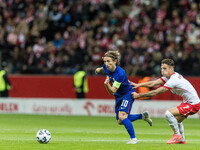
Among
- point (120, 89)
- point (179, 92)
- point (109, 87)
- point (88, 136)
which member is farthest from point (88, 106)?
point (109, 87)

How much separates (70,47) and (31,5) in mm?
4831

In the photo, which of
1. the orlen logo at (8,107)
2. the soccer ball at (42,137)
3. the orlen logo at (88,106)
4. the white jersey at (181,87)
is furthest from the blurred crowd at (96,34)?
the soccer ball at (42,137)

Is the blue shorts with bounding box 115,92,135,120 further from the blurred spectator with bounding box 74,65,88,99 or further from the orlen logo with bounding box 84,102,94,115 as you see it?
the blurred spectator with bounding box 74,65,88,99

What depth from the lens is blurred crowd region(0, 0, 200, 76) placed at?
23594 millimetres

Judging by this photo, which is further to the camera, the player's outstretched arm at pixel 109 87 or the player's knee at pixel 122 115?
the player's knee at pixel 122 115

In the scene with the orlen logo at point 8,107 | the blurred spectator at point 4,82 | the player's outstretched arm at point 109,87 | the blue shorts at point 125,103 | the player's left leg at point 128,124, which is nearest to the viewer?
the player's outstretched arm at point 109,87

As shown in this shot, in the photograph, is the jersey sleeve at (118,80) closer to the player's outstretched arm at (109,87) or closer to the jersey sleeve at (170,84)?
the player's outstretched arm at (109,87)

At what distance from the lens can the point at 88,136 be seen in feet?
47.4

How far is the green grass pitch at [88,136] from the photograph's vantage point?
36.9 feet

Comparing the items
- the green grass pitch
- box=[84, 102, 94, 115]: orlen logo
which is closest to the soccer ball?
the green grass pitch

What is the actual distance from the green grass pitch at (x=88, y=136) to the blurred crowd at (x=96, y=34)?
2.99 metres

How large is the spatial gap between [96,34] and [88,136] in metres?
12.2

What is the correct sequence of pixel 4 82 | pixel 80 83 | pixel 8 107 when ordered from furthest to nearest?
pixel 8 107 → pixel 4 82 → pixel 80 83

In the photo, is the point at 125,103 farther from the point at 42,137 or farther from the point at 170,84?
the point at 42,137
